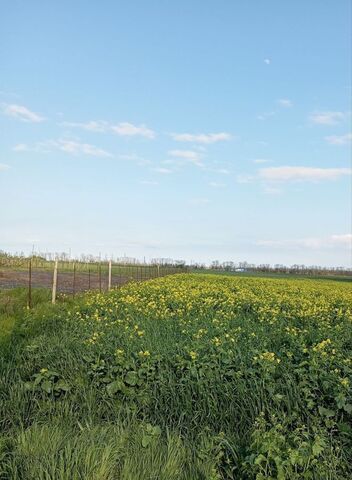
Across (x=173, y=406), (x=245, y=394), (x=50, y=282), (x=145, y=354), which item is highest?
(x=50, y=282)

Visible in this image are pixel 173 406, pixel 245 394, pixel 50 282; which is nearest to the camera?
pixel 245 394

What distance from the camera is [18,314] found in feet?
43.9

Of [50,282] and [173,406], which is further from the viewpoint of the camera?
A: [50,282]

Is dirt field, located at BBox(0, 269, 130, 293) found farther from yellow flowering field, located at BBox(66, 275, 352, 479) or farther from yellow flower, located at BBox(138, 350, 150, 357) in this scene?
yellow flower, located at BBox(138, 350, 150, 357)

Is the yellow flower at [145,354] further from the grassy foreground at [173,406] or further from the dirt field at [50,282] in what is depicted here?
the dirt field at [50,282]

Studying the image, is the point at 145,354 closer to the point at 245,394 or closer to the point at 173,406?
the point at 173,406

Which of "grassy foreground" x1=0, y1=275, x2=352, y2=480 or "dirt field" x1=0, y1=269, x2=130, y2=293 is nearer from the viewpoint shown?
"grassy foreground" x1=0, y1=275, x2=352, y2=480

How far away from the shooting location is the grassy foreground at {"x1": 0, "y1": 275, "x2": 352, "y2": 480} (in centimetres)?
461

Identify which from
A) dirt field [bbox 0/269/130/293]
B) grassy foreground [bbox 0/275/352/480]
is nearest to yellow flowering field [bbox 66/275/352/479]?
grassy foreground [bbox 0/275/352/480]

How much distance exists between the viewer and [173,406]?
21.1 ft

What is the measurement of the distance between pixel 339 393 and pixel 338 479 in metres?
1.14

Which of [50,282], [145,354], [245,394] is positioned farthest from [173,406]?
[50,282]

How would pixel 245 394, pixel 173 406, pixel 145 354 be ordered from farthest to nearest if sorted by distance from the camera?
pixel 145 354 → pixel 173 406 → pixel 245 394

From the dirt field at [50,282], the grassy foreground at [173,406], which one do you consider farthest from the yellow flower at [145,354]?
the dirt field at [50,282]
